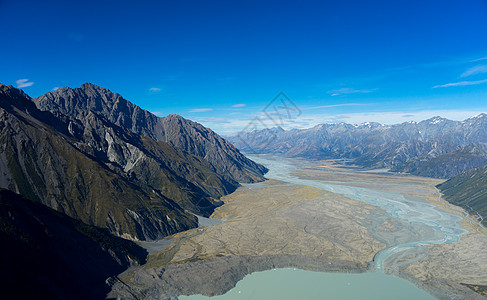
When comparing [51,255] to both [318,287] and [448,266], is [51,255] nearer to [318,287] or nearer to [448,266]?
[318,287]

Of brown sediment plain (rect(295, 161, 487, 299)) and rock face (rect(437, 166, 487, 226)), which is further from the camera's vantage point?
rock face (rect(437, 166, 487, 226))

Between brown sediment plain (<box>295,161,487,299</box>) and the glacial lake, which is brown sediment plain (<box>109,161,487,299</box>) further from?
the glacial lake

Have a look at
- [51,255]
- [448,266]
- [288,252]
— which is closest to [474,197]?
[448,266]

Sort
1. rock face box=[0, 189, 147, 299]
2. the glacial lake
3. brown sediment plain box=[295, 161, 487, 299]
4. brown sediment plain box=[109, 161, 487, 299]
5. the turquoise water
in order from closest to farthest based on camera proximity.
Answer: rock face box=[0, 189, 147, 299], the turquoise water, the glacial lake, brown sediment plain box=[109, 161, 487, 299], brown sediment plain box=[295, 161, 487, 299]

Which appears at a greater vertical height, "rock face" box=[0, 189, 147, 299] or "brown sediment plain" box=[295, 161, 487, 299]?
"rock face" box=[0, 189, 147, 299]

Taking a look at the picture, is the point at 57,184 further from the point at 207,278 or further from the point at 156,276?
the point at 207,278

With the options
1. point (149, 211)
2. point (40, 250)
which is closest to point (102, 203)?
point (149, 211)

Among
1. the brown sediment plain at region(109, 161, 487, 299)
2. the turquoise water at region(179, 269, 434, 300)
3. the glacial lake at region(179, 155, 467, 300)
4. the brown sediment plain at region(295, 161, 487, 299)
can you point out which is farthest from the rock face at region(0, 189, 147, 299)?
the brown sediment plain at region(295, 161, 487, 299)
